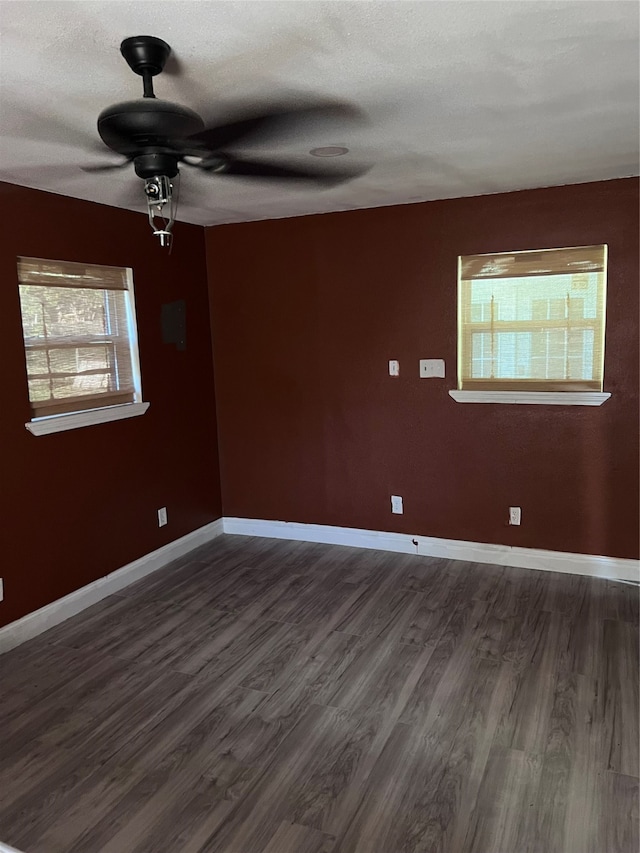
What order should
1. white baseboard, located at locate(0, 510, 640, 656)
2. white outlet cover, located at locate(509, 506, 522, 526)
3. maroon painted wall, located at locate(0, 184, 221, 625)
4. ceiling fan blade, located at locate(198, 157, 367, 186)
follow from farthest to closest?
white outlet cover, located at locate(509, 506, 522, 526) → white baseboard, located at locate(0, 510, 640, 656) → maroon painted wall, located at locate(0, 184, 221, 625) → ceiling fan blade, located at locate(198, 157, 367, 186)

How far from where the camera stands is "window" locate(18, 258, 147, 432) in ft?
11.0

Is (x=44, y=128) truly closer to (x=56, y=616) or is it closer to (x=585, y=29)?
(x=585, y=29)

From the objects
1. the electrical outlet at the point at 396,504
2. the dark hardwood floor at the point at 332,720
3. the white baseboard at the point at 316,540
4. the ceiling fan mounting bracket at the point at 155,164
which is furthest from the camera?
the electrical outlet at the point at 396,504

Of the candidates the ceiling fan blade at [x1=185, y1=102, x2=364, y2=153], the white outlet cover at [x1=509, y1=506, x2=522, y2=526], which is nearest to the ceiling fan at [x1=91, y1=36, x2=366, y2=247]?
the ceiling fan blade at [x1=185, y1=102, x2=364, y2=153]

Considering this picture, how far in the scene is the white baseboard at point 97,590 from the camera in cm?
327

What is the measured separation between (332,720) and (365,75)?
7.68ft

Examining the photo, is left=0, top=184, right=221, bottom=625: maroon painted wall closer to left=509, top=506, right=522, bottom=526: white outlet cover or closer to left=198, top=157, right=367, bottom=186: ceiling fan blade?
left=198, top=157, right=367, bottom=186: ceiling fan blade

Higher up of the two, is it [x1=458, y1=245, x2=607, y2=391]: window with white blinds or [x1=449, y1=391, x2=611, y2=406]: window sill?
[x1=458, y1=245, x2=607, y2=391]: window with white blinds

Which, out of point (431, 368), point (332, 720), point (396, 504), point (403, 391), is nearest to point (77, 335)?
point (403, 391)

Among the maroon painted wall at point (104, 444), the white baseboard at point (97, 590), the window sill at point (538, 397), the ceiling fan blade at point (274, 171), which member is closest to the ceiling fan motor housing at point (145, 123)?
the ceiling fan blade at point (274, 171)

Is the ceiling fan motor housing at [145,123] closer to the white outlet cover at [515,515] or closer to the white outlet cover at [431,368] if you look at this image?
the white outlet cover at [431,368]

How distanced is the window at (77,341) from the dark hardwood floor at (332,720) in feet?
3.90

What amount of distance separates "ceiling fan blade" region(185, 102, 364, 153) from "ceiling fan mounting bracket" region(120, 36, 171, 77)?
40 cm

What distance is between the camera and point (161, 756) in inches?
94.0
